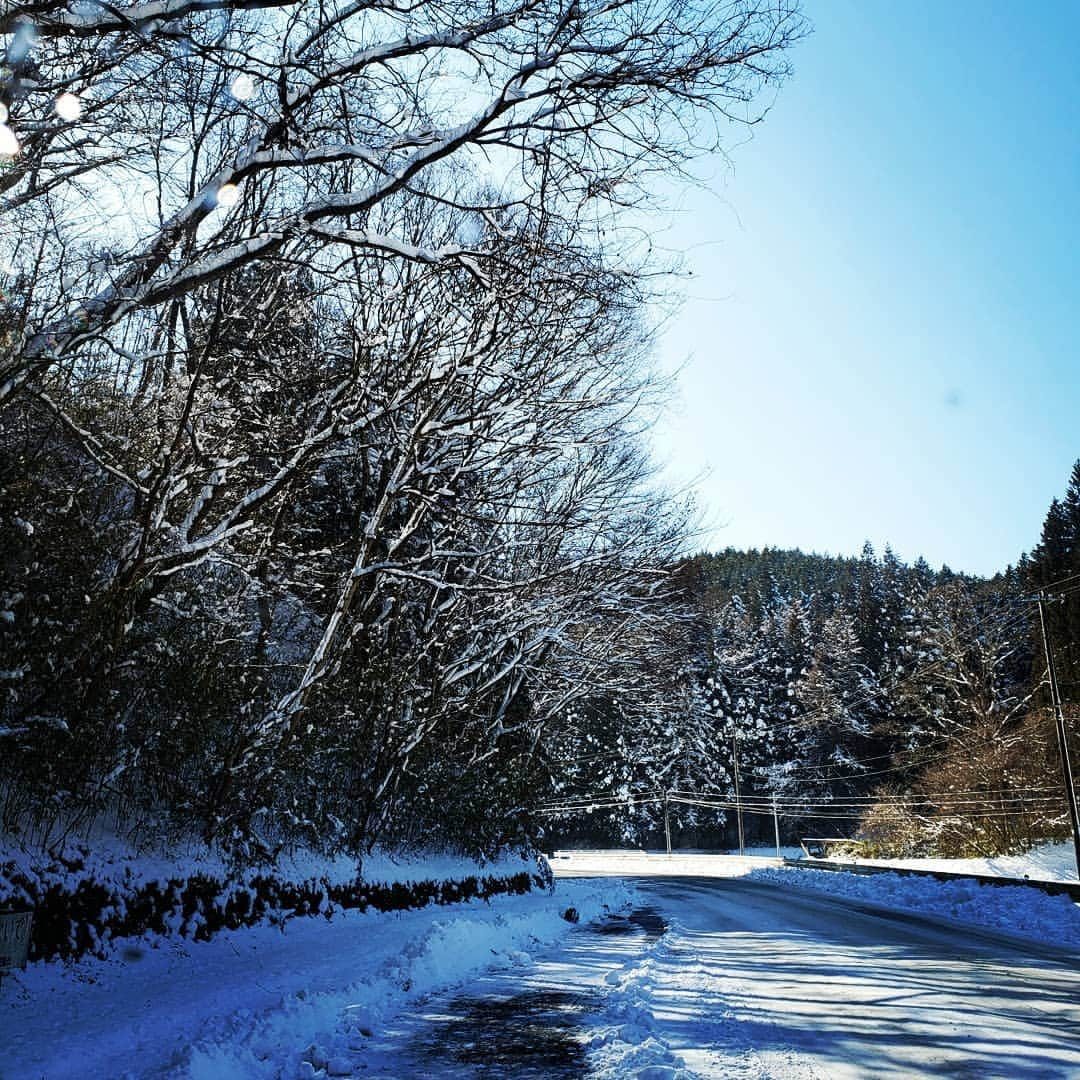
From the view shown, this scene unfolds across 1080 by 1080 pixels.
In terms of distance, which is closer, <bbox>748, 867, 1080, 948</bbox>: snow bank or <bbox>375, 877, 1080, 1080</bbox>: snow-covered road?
<bbox>375, 877, 1080, 1080</bbox>: snow-covered road

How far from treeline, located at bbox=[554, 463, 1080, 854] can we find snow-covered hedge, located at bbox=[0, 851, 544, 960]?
30.6 m

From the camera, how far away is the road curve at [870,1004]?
4793mm

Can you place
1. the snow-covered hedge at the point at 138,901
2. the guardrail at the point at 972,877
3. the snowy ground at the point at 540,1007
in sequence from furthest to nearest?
the guardrail at the point at 972,877
the snow-covered hedge at the point at 138,901
the snowy ground at the point at 540,1007

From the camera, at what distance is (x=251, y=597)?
10664 millimetres

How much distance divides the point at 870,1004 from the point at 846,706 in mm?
65496

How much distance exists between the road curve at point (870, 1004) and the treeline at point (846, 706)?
26.7 m

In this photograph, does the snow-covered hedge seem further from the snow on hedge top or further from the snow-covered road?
the snow-covered road

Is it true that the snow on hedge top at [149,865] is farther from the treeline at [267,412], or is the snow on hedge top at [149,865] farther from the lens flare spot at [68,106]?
the lens flare spot at [68,106]

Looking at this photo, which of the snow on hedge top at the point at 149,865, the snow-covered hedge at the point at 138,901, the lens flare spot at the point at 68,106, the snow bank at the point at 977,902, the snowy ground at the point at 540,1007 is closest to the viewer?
the snowy ground at the point at 540,1007

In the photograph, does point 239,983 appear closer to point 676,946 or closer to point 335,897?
point 335,897

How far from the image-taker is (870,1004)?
6473 millimetres

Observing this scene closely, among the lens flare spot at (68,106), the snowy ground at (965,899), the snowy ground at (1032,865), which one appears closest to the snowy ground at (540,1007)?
the snowy ground at (965,899)

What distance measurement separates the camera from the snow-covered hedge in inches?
248

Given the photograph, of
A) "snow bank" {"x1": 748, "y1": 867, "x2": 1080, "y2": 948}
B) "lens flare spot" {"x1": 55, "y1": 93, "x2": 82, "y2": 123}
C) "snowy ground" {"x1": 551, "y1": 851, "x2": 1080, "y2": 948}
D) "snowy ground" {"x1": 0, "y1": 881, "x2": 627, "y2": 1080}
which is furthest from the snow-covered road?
"lens flare spot" {"x1": 55, "y1": 93, "x2": 82, "y2": 123}
